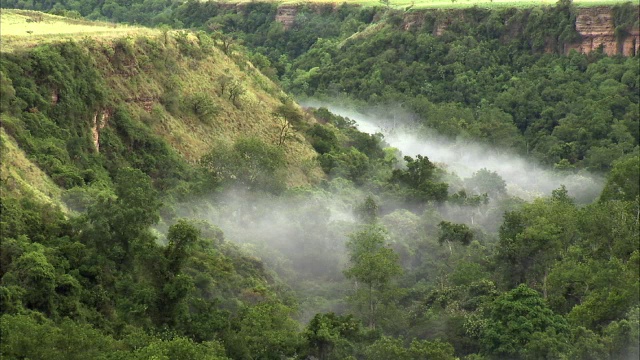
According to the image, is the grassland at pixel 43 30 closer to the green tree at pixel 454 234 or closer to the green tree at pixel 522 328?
the green tree at pixel 454 234

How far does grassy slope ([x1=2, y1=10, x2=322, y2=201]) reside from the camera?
4631 cm

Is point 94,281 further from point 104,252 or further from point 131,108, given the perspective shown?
point 131,108

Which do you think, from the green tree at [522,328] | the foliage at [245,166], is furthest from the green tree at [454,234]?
the green tree at [522,328]

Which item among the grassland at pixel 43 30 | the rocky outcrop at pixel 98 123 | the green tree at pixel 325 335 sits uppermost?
the grassland at pixel 43 30

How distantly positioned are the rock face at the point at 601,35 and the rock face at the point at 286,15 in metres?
33.8

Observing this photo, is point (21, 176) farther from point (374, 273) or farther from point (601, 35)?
point (601, 35)

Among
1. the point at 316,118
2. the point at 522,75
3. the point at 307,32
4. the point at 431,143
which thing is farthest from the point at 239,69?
the point at 307,32

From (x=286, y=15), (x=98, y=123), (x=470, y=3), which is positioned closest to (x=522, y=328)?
(x=98, y=123)

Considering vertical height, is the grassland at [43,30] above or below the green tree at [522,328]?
above

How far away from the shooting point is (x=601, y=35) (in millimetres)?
88250

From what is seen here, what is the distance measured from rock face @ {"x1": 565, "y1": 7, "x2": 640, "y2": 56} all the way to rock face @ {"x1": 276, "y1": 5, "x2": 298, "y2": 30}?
33762mm

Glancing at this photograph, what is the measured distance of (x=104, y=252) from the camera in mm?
32344

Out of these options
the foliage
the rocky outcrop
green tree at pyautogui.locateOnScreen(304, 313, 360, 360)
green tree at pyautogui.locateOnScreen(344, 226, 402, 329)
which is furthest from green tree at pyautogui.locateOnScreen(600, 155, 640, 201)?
the rocky outcrop

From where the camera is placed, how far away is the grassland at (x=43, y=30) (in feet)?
139
